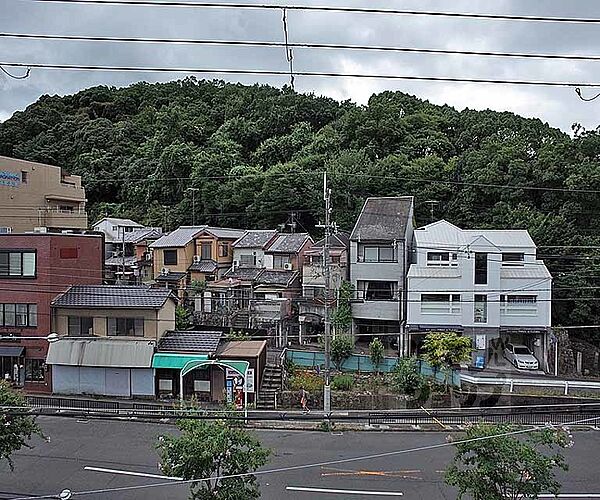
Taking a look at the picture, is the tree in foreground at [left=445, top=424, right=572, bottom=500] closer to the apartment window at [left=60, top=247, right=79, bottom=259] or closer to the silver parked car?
the silver parked car

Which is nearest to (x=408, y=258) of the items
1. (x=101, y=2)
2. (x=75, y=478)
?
(x=75, y=478)

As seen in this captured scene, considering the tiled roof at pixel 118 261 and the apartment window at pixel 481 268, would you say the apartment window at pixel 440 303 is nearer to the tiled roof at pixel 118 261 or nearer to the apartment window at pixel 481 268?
the apartment window at pixel 481 268

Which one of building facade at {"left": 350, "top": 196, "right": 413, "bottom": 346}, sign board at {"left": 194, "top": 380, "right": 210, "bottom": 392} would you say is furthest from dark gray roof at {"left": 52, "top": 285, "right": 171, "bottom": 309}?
building facade at {"left": 350, "top": 196, "right": 413, "bottom": 346}

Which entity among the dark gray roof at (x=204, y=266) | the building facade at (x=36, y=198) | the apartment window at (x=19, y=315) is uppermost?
the building facade at (x=36, y=198)

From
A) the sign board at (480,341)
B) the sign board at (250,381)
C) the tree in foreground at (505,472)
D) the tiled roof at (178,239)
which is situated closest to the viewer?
the tree in foreground at (505,472)

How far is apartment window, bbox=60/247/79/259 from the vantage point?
1961 cm

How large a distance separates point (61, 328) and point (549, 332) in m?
17.0

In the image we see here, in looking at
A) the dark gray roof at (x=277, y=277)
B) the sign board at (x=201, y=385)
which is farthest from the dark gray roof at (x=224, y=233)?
the sign board at (x=201, y=385)

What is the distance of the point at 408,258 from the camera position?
24656 millimetres

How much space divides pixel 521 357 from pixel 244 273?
1205 cm

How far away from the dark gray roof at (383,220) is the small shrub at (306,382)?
22.4 ft

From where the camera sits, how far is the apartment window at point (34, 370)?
18875 millimetres

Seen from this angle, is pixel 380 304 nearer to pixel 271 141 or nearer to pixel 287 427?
pixel 287 427

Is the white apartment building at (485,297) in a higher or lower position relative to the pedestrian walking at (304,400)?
higher
